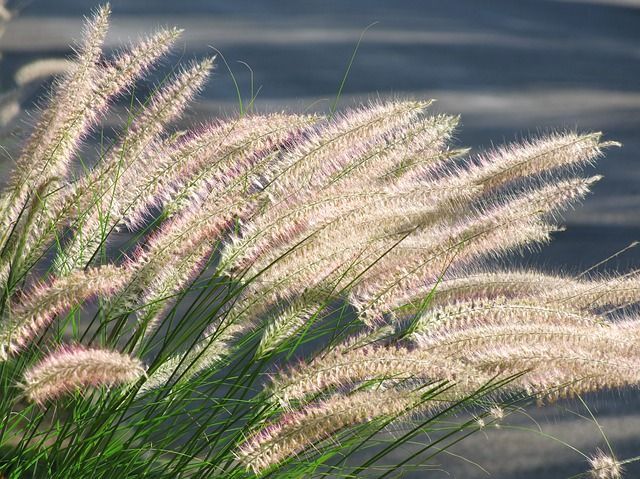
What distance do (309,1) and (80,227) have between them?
1.15 meters

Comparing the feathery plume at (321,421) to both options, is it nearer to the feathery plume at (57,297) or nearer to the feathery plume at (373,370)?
the feathery plume at (373,370)

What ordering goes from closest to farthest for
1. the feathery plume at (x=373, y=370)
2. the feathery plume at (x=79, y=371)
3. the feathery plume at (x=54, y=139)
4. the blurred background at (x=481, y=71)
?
the feathery plume at (x=79, y=371)
the feathery plume at (x=373, y=370)
the feathery plume at (x=54, y=139)
the blurred background at (x=481, y=71)

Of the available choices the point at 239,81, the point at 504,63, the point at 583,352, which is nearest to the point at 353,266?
the point at 583,352

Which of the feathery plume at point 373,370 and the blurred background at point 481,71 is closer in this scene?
the feathery plume at point 373,370

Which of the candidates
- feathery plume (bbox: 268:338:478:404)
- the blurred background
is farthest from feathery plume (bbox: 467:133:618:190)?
the blurred background

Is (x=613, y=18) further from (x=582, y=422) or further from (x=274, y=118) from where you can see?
(x=274, y=118)

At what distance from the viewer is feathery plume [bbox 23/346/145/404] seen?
2.16 feet

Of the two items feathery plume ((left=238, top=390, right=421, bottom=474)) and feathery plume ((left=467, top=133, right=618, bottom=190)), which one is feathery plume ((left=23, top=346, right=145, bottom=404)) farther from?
feathery plume ((left=467, top=133, right=618, bottom=190))

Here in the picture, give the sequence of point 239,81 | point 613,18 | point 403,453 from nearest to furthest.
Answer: point 403,453 < point 239,81 < point 613,18

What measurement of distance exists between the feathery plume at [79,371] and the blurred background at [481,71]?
116 centimetres

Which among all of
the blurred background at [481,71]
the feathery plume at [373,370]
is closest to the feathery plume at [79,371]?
the feathery plume at [373,370]

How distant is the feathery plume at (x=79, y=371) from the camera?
66 centimetres

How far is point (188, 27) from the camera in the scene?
6.24 ft

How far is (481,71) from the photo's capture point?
200cm
